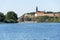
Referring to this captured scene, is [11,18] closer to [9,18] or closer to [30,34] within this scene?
[9,18]

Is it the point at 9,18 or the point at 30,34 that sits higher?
the point at 30,34

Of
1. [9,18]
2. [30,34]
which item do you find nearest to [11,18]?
[9,18]

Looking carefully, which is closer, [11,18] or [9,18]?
[9,18]

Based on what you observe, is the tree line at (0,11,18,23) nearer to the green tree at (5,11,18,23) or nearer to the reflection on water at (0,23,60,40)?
the green tree at (5,11,18,23)

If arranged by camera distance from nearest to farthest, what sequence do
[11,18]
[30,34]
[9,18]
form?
1. [30,34]
2. [9,18]
3. [11,18]

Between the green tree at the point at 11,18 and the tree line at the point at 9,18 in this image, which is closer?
the tree line at the point at 9,18

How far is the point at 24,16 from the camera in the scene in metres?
194

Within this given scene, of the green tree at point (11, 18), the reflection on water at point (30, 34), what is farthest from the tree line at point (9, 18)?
the reflection on water at point (30, 34)

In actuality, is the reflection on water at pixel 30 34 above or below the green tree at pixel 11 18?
above

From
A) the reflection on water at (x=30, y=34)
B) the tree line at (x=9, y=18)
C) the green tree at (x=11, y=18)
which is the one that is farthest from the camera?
the green tree at (x=11, y=18)

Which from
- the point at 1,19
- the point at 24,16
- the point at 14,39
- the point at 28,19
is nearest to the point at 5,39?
the point at 14,39

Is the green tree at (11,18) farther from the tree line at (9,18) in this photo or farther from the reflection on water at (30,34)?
the reflection on water at (30,34)

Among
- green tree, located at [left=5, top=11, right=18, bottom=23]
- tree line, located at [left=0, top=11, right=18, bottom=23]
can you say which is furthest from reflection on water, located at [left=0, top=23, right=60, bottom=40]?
green tree, located at [left=5, top=11, right=18, bottom=23]

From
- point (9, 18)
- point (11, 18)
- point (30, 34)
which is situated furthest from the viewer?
point (11, 18)
